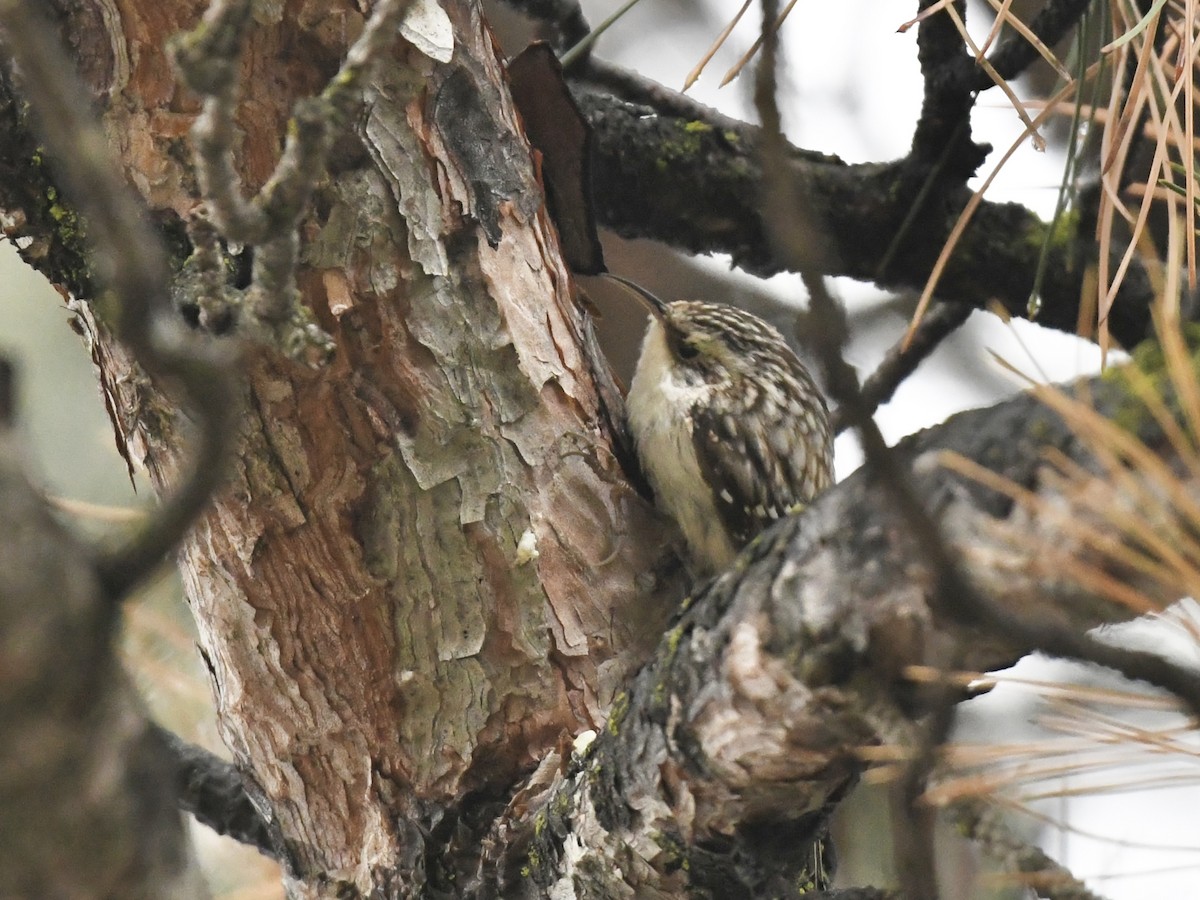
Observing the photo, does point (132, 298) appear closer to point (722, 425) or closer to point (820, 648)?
point (820, 648)

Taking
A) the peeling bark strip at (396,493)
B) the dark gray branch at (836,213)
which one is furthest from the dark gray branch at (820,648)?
the dark gray branch at (836,213)

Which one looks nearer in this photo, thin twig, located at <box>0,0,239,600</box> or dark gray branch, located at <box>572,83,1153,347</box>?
thin twig, located at <box>0,0,239,600</box>

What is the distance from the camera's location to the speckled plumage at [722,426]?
1.92m

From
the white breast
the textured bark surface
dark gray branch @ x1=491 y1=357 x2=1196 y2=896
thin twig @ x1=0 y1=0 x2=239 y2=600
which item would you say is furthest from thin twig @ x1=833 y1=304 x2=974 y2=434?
thin twig @ x1=0 y1=0 x2=239 y2=600

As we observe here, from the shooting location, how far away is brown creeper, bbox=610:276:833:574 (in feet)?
6.29

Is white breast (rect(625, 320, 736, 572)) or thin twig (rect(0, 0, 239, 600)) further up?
white breast (rect(625, 320, 736, 572))

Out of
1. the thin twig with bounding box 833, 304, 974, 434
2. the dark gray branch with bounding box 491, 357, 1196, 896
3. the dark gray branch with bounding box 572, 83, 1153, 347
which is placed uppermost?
the dark gray branch with bounding box 572, 83, 1153, 347

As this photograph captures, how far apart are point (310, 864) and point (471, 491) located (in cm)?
54

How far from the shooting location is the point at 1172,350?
90 centimetres

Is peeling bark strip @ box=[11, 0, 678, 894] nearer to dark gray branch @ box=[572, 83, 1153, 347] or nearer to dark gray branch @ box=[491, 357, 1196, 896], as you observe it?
dark gray branch @ box=[491, 357, 1196, 896]

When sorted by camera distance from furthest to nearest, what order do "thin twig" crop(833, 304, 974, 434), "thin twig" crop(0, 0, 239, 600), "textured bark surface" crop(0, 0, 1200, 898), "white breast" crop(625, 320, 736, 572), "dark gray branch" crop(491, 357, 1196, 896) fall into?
1. "thin twig" crop(833, 304, 974, 434)
2. "white breast" crop(625, 320, 736, 572)
3. "textured bark surface" crop(0, 0, 1200, 898)
4. "dark gray branch" crop(491, 357, 1196, 896)
5. "thin twig" crop(0, 0, 239, 600)

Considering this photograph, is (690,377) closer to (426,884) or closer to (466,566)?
(466,566)

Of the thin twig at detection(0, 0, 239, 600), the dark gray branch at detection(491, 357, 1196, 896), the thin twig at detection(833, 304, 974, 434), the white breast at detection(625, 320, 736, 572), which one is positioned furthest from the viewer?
the thin twig at detection(833, 304, 974, 434)

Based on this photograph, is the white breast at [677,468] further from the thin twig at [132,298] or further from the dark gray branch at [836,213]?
the thin twig at [132,298]
